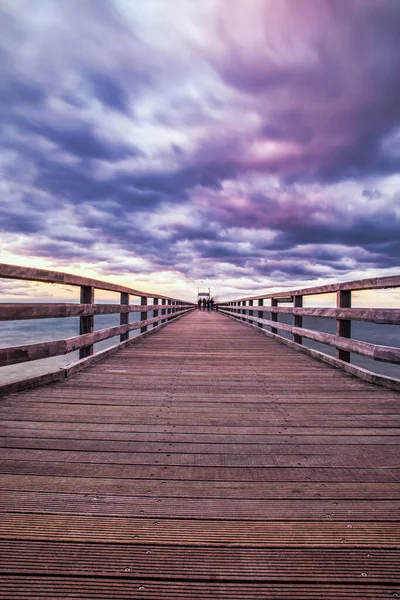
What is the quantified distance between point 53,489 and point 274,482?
3.64 feet

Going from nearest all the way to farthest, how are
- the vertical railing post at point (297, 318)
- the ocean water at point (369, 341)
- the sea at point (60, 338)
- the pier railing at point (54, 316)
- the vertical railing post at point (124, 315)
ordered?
the pier railing at point (54, 316)
the vertical railing post at point (297, 318)
the vertical railing post at point (124, 315)
the sea at point (60, 338)
the ocean water at point (369, 341)

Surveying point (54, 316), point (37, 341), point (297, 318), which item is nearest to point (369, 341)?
point (37, 341)

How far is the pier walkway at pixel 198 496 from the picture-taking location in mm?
1160

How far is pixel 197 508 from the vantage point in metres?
1.54

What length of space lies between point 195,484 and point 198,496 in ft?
0.36

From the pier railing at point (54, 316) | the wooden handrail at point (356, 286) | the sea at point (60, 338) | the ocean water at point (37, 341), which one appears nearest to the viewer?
the pier railing at point (54, 316)

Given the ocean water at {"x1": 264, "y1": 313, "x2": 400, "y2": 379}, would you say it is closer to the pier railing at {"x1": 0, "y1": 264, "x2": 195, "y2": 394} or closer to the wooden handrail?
the wooden handrail

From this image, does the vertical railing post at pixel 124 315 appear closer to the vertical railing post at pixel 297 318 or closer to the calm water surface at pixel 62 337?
the calm water surface at pixel 62 337

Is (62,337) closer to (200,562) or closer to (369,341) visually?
(369,341)

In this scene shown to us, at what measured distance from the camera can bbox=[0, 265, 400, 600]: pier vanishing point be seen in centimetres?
117

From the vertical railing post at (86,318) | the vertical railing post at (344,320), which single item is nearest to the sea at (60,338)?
the vertical railing post at (86,318)

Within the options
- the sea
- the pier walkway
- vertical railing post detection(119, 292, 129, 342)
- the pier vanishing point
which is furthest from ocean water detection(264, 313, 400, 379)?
vertical railing post detection(119, 292, 129, 342)

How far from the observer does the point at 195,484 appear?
5.75 ft

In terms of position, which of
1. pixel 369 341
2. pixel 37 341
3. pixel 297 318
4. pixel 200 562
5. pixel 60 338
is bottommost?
pixel 369 341
